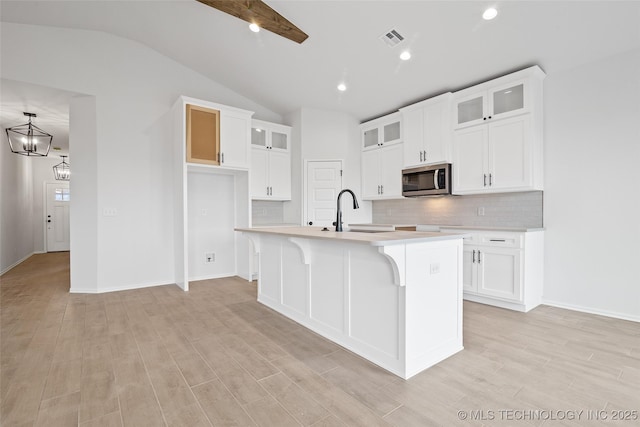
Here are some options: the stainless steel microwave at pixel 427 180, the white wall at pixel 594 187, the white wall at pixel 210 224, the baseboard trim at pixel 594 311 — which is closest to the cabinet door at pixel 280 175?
the white wall at pixel 210 224

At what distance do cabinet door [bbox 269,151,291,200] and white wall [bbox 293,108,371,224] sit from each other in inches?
7.9

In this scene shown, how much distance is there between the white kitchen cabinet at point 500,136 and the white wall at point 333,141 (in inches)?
71.8

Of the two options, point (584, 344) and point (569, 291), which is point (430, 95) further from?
point (584, 344)

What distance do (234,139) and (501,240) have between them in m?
3.85

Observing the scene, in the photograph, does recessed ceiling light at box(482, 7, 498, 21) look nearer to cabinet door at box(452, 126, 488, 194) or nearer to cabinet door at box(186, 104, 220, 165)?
cabinet door at box(452, 126, 488, 194)

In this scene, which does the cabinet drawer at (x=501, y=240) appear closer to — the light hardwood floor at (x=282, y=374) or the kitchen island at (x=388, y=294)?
the light hardwood floor at (x=282, y=374)

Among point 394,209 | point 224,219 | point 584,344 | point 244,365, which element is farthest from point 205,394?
point 394,209

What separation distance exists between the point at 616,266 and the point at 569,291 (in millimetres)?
500

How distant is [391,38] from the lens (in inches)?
132

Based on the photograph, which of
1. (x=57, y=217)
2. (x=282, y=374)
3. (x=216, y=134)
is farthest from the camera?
(x=57, y=217)

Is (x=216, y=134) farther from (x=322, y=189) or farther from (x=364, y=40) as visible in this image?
(x=364, y=40)

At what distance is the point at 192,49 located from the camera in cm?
433

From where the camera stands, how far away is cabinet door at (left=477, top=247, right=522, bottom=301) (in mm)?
3227

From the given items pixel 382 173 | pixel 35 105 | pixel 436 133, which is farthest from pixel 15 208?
pixel 436 133
